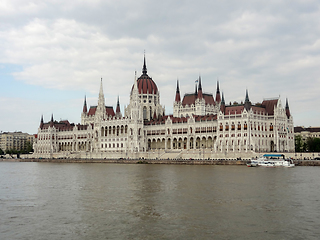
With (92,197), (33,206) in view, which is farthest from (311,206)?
(33,206)

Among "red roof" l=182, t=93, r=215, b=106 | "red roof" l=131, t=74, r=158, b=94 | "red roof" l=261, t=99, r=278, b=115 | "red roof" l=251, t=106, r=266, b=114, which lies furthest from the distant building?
"red roof" l=131, t=74, r=158, b=94

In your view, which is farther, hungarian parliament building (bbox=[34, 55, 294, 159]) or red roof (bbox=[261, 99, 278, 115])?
red roof (bbox=[261, 99, 278, 115])

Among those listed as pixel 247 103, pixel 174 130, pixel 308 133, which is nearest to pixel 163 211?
pixel 247 103

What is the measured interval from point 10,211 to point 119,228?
11.2 meters

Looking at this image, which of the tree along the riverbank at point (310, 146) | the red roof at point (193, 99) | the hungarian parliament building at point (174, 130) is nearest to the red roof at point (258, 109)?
the hungarian parliament building at point (174, 130)

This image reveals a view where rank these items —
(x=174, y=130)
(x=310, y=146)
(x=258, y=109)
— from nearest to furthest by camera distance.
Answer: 1. (x=258, y=109)
2. (x=310, y=146)
3. (x=174, y=130)

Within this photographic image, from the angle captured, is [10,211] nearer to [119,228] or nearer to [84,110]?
[119,228]

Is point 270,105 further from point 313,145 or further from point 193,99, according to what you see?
point 193,99

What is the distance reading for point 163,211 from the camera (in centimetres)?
3341

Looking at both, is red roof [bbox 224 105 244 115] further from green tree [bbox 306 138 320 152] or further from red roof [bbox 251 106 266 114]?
green tree [bbox 306 138 320 152]

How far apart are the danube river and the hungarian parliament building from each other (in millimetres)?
55825

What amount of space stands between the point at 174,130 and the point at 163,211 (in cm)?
9359

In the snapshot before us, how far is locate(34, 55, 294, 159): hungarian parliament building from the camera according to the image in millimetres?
107625

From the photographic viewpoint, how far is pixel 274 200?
38188 mm
